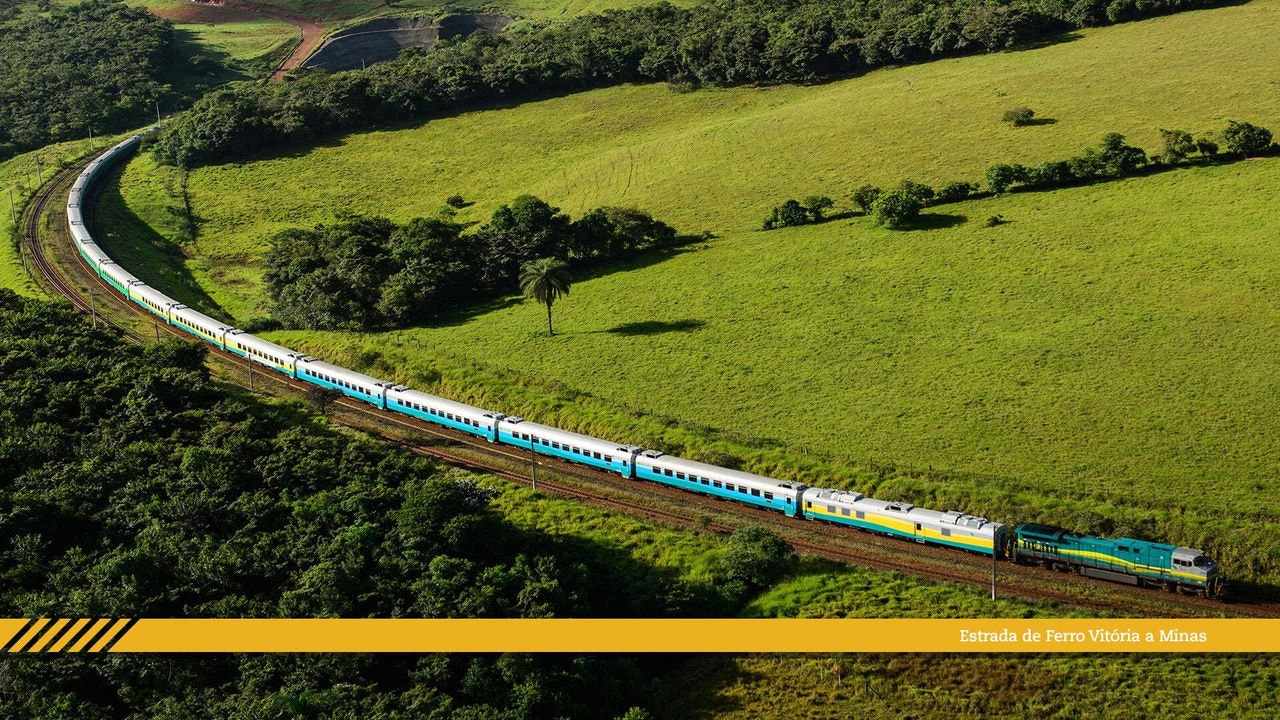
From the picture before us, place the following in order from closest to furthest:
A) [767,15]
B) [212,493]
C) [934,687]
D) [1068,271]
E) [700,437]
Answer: [934,687] < [212,493] < [700,437] < [1068,271] < [767,15]

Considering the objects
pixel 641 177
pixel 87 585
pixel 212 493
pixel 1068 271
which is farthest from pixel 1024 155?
pixel 87 585

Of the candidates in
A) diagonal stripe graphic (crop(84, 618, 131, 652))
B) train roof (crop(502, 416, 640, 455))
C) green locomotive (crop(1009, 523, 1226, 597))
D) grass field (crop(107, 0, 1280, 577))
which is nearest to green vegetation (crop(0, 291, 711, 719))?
diagonal stripe graphic (crop(84, 618, 131, 652))

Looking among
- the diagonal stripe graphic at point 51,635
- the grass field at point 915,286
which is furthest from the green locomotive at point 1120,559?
the diagonal stripe graphic at point 51,635

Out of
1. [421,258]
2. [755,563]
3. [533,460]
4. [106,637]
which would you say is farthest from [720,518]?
[421,258]

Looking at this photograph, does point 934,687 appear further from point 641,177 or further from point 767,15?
point 767,15

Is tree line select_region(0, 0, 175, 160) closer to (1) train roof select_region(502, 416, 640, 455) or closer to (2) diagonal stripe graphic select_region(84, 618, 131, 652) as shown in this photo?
(1) train roof select_region(502, 416, 640, 455)

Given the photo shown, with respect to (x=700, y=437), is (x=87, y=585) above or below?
above
